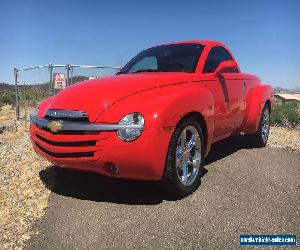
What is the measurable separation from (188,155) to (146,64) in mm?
1849

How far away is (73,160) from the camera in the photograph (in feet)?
13.1

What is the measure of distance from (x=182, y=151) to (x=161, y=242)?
120cm

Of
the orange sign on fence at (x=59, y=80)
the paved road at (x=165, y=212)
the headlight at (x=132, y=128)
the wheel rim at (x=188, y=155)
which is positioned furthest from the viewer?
the orange sign on fence at (x=59, y=80)

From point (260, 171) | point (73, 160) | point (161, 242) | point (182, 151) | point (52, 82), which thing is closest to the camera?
point (161, 242)

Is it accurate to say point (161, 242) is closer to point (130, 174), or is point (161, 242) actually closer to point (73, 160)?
point (130, 174)

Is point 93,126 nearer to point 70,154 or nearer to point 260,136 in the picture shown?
point 70,154

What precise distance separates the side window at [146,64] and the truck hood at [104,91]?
0.79m

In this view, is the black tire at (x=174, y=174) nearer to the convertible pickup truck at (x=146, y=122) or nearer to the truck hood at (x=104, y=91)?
the convertible pickup truck at (x=146, y=122)

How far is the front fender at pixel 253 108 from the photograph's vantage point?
645 cm

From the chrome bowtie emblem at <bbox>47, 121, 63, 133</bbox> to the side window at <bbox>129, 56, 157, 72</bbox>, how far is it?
189cm

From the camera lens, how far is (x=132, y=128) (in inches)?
147

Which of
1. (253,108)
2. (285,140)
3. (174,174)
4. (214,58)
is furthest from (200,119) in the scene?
(285,140)

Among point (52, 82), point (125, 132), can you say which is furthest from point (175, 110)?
point (52, 82)

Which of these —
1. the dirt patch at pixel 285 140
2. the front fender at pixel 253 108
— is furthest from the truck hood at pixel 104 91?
the dirt patch at pixel 285 140
